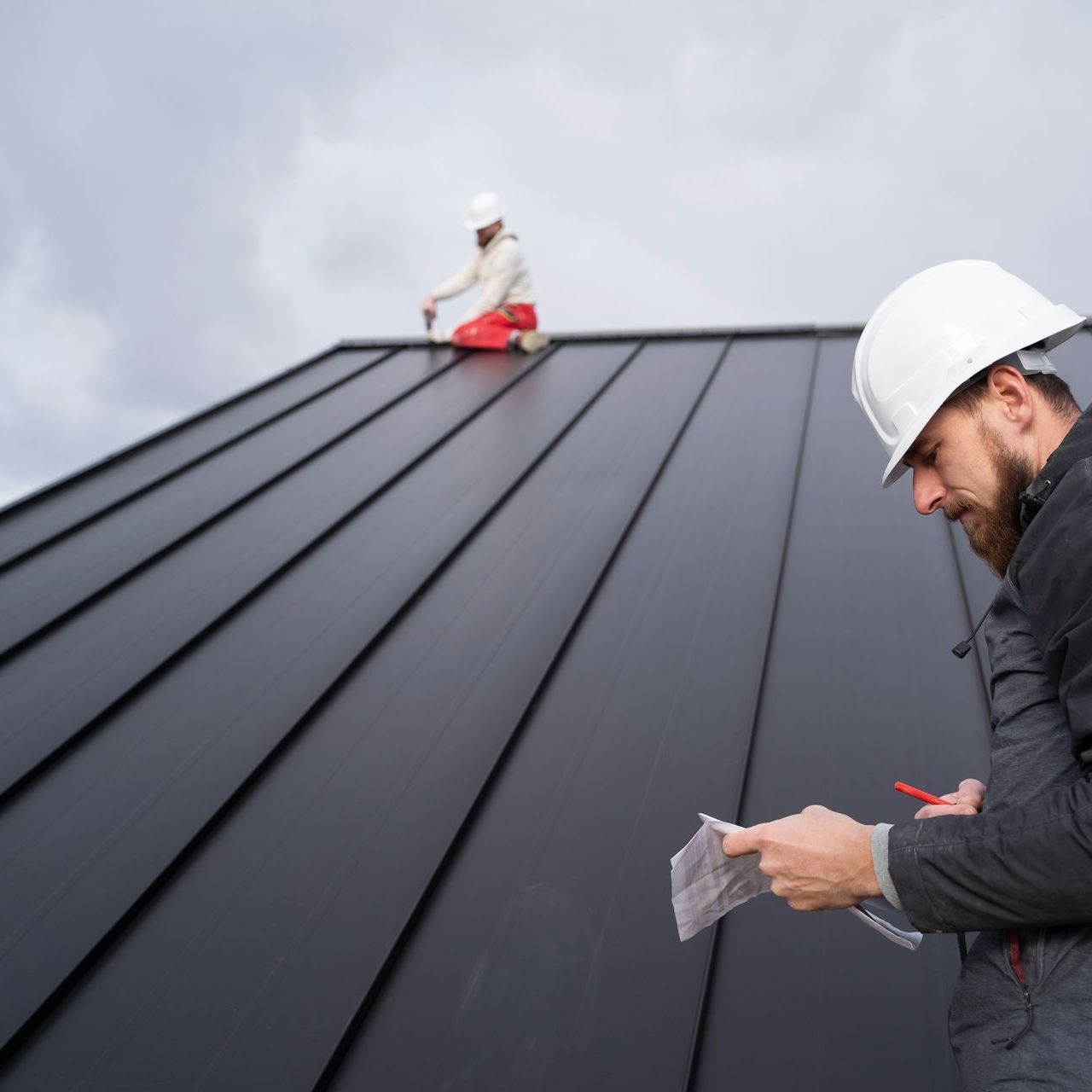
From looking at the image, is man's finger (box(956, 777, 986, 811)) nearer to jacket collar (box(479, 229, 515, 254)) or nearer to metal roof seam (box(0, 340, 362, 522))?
metal roof seam (box(0, 340, 362, 522))

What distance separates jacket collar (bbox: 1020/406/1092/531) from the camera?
1304mm

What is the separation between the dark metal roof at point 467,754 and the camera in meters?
Result: 1.88

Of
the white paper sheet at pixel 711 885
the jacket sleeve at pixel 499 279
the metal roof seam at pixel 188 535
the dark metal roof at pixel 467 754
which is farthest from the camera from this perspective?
the jacket sleeve at pixel 499 279

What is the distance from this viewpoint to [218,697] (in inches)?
122

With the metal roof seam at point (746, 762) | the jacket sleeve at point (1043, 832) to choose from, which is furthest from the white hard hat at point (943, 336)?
the metal roof seam at point (746, 762)

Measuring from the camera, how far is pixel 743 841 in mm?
1395

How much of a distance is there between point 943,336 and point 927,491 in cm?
26

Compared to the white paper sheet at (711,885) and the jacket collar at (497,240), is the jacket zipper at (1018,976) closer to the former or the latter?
the white paper sheet at (711,885)

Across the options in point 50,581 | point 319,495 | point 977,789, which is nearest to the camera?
point 977,789

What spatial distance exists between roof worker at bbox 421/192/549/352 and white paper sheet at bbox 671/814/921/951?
615 centimetres

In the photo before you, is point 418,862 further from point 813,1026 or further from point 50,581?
point 50,581

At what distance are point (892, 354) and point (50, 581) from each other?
3573mm

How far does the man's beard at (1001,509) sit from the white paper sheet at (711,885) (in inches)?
22.7

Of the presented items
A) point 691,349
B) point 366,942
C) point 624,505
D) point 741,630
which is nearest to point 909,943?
point 366,942
